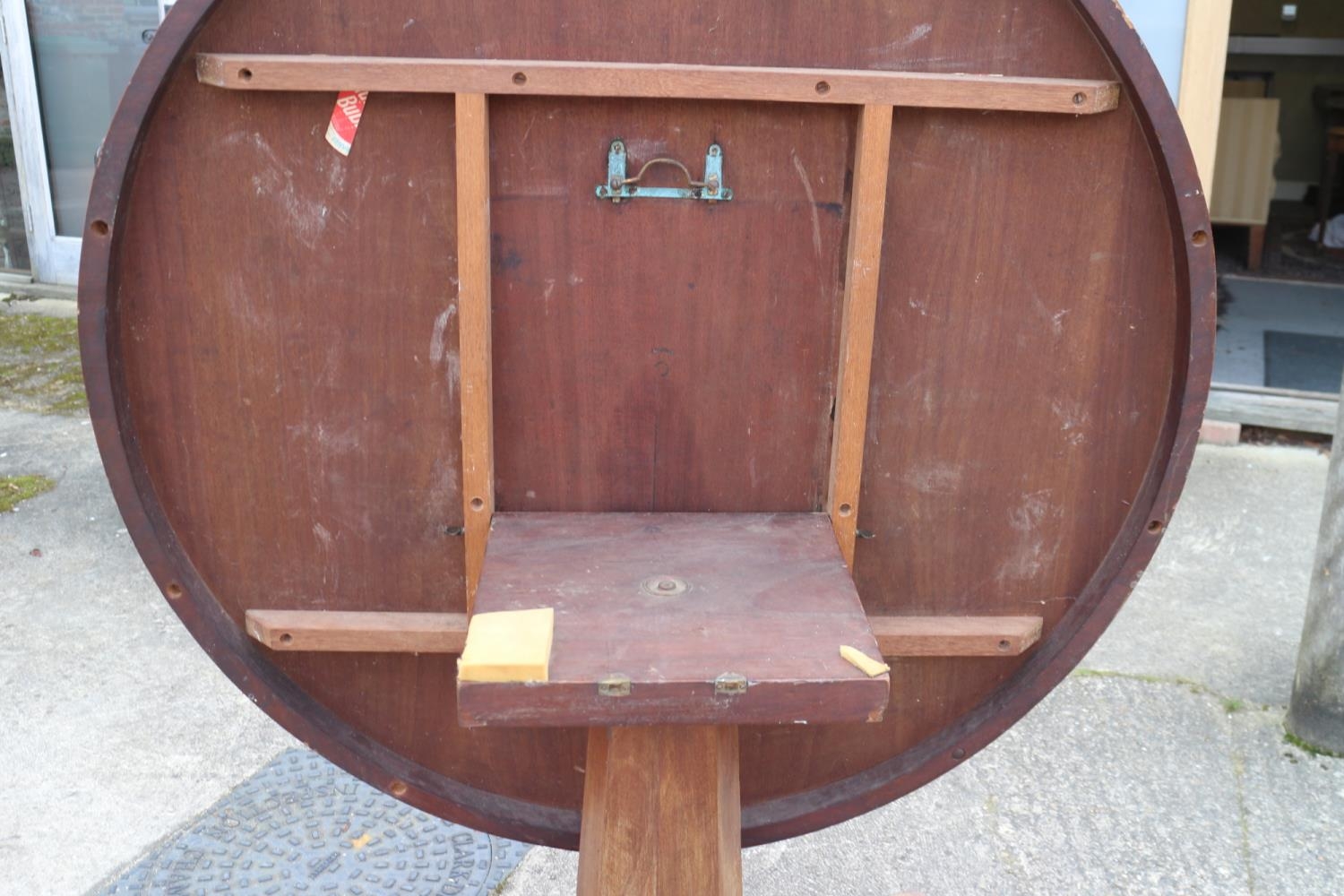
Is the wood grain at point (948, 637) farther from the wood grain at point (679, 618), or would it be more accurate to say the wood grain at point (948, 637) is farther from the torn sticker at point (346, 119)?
the torn sticker at point (346, 119)

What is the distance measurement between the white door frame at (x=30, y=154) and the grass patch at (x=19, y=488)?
2.50 metres

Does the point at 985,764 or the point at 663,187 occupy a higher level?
the point at 663,187

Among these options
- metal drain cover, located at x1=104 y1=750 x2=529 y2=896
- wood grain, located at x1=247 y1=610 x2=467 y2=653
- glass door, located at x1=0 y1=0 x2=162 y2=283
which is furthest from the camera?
glass door, located at x1=0 y1=0 x2=162 y2=283

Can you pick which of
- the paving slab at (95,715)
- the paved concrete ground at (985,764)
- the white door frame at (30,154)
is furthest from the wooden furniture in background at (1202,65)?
the white door frame at (30,154)

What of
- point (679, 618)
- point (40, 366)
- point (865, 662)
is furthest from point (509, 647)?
point (40, 366)

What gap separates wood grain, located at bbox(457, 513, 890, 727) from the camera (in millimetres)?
1283

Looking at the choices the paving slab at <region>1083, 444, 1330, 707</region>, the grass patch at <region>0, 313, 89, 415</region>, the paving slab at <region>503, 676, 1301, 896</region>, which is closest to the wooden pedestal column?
the paving slab at <region>503, 676, 1301, 896</region>

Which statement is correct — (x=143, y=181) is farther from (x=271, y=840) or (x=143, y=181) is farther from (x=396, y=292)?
(x=271, y=840)

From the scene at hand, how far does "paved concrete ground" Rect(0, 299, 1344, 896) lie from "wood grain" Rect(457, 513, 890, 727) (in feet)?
4.70

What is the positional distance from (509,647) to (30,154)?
7.13 m

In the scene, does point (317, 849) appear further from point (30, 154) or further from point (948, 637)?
point (30, 154)

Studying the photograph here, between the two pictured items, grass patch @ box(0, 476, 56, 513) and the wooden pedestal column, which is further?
grass patch @ box(0, 476, 56, 513)

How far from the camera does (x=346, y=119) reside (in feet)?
4.80

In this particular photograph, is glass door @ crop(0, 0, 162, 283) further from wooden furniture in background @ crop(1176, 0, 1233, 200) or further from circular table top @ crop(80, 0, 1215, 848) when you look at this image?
circular table top @ crop(80, 0, 1215, 848)
